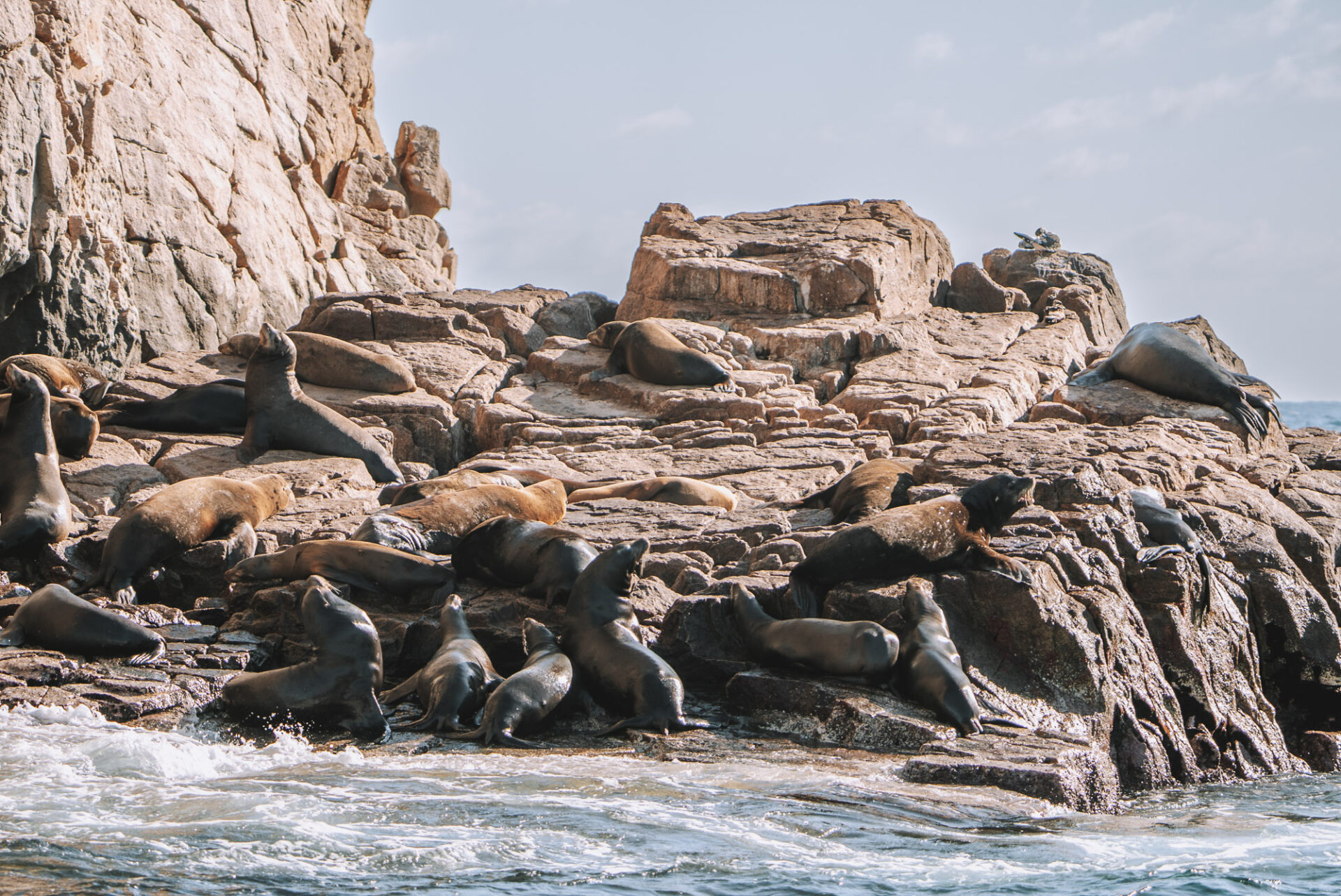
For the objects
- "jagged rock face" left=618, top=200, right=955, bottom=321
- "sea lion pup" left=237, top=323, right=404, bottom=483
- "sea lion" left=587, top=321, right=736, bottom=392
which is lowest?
"sea lion pup" left=237, top=323, right=404, bottom=483

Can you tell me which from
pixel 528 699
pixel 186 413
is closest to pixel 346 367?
pixel 186 413

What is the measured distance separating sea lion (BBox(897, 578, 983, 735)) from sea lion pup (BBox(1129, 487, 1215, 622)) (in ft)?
7.85

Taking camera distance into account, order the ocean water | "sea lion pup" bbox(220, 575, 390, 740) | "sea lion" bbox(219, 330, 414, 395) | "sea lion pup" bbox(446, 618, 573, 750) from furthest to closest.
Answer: "sea lion" bbox(219, 330, 414, 395)
"sea lion pup" bbox(220, 575, 390, 740)
"sea lion pup" bbox(446, 618, 573, 750)
the ocean water

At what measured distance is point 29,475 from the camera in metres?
9.16

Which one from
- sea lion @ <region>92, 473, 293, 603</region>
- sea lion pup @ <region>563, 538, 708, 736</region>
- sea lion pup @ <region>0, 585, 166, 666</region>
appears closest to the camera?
sea lion pup @ <region>563, 538, 708, 736</region>

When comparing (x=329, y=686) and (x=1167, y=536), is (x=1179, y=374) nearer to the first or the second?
(x=1167, y=536)

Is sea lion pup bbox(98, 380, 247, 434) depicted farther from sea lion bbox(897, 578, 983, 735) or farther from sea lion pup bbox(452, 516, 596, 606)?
sea lion bbox(897, 578, 983, 735)

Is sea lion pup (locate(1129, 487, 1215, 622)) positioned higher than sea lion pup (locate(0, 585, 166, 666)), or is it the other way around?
sea lion pup (locate(1129, 487, 1215, 622))

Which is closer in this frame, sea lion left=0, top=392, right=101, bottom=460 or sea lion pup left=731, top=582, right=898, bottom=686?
sea lion pup left=731, top=582, right=898, bottom=686

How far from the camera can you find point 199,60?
18.4 metres

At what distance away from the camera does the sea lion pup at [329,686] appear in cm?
619

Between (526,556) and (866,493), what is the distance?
10.2 ft

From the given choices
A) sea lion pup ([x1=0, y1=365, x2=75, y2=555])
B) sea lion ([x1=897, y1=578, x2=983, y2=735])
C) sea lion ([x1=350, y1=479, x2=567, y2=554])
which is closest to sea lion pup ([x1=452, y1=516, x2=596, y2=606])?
sea lion ([x1=350, y1=479, x2=567, y2=554])

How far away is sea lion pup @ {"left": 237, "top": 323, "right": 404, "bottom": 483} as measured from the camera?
11.8 metres
